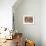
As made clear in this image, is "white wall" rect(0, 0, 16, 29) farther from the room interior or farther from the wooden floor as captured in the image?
the wooden floor

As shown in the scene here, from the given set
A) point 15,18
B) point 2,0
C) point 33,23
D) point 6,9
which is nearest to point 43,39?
point 33,23

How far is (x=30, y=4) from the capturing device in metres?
4.02

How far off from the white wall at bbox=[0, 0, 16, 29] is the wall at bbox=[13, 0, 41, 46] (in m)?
0.46

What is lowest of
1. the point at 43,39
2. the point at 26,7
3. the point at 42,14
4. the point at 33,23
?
the point at 43,39

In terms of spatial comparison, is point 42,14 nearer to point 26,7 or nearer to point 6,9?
point 26,7

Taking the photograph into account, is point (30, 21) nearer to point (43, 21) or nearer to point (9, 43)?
point (43, 21)

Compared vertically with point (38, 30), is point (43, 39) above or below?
below

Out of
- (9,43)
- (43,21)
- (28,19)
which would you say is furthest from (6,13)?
(43,21)

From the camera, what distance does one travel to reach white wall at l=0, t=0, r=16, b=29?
11.5ft

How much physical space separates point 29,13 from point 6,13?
2.89 ft

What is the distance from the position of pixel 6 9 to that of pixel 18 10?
1.96 ft

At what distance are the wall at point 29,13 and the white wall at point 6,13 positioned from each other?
1.51 feet

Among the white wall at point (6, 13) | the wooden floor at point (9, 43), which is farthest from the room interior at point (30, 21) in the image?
the wooden floor at point (9, 43)

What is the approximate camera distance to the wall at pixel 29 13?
399 cm
